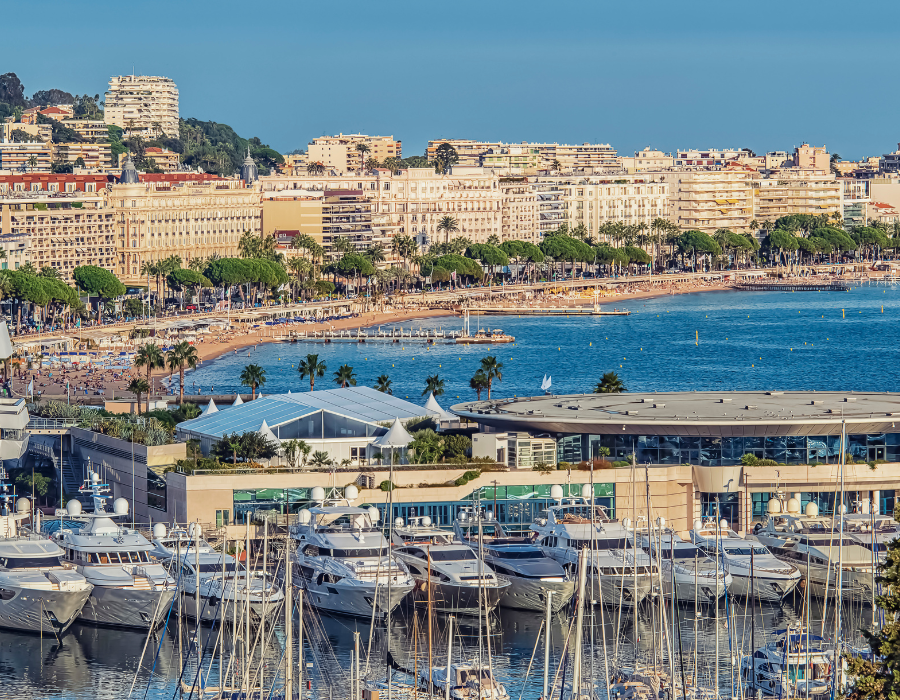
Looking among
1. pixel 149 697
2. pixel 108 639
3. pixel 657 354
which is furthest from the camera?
pixel 657 354

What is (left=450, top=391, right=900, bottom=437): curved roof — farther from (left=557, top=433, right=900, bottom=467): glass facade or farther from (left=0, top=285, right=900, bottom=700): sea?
(left=0, top=285, right=900, bottom=700): sea

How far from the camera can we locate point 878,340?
134m

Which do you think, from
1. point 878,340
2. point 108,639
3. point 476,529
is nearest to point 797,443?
point 476,529

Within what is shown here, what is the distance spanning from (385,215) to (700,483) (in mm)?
148935

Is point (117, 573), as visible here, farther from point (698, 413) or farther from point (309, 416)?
point (698, 413)

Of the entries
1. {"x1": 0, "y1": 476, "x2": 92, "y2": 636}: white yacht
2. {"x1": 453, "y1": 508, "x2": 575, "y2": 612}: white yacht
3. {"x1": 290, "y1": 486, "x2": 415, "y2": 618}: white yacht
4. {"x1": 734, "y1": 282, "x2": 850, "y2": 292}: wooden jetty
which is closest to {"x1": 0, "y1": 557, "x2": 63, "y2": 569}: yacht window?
{"x1": 0, "y1": 476, "x2": 92, "y2": 636}: white yacht

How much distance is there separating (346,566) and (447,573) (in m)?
1.97

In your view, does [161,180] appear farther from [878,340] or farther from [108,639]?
[108,639]

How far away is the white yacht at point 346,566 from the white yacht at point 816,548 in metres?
7.89

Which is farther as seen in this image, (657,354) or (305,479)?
(657,354)

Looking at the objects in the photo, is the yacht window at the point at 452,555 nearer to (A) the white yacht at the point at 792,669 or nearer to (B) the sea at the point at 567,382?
(B) the sea at the point at 567,382

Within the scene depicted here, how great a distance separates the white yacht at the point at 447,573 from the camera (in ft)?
123

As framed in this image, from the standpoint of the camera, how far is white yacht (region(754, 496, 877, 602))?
126ft

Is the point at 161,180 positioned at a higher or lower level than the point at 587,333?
higher
